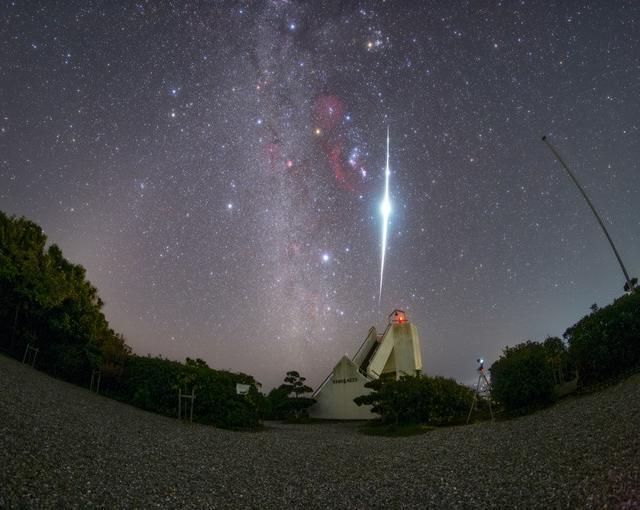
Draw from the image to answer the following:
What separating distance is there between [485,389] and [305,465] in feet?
30.0

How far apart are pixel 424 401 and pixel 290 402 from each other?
1403 centimetres

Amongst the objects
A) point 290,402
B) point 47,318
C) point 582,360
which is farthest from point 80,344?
point 582,360

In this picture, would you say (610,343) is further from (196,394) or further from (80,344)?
(80,344)

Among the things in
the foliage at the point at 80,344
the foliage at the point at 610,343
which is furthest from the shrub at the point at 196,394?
the foliage at the point at 610,343

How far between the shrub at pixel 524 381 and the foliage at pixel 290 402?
1834 cm

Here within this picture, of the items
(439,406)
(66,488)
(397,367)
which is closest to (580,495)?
(66,488)

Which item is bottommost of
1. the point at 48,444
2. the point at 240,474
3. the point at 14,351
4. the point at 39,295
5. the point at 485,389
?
the point at 240,474

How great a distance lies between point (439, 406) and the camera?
18.3 metres

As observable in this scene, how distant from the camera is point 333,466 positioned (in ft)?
28.5

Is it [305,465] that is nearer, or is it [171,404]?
[305,465]

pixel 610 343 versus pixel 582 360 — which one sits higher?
pixel 610 343

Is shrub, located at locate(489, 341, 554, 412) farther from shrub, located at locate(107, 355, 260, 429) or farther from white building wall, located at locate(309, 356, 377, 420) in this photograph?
white building wall, located at locate(309, 356, 377, 420)

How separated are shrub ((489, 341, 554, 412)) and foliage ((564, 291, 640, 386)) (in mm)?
1059

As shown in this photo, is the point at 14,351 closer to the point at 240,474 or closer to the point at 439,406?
the point at 240,474
